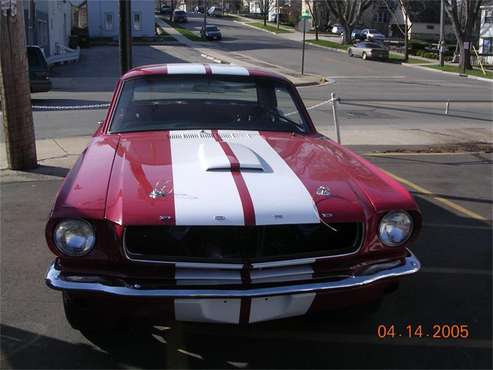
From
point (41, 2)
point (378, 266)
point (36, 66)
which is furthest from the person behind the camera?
point (41, 2)

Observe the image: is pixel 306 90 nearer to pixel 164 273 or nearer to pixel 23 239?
pixel 23 239

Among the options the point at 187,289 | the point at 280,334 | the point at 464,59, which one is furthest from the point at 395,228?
the point at 464,59

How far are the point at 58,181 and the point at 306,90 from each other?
742 inches

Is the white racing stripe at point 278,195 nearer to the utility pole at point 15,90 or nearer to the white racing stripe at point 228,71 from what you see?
the white racing stripe at point 228,71

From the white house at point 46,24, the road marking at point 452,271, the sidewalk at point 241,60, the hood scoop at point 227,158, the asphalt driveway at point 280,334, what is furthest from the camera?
the white house at point 46,24

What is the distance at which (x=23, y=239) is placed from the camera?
5.40m

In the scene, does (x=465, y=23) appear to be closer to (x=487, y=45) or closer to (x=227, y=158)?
(x=487, y=45)

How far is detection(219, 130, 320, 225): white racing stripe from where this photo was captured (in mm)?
3029

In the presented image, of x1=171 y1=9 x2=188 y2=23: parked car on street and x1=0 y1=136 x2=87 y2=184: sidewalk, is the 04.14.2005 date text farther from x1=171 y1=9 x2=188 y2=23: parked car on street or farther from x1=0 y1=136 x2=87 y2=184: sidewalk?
x1=171 y1=9 x2=188 y2=23: parked car on street

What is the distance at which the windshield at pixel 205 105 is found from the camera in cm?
465

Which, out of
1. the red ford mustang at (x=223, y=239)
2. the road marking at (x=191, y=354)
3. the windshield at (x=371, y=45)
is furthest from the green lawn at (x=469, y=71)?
the road marking at (x=191, y=354)

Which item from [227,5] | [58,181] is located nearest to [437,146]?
[58,181]

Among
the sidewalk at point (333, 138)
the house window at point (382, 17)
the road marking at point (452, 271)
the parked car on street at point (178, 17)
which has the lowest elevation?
the sidewalk at point (333, 138)

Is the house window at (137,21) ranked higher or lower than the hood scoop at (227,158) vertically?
higher
